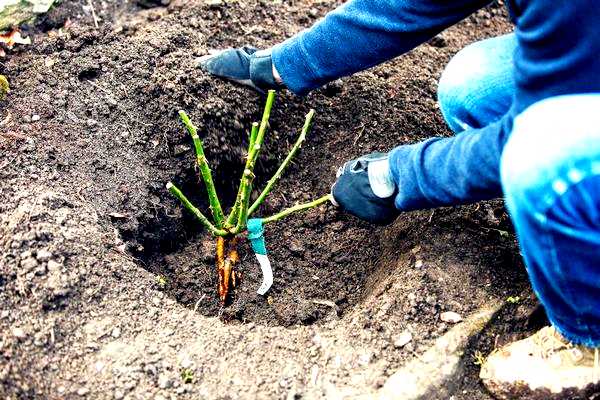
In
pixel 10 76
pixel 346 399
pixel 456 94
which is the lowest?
pixel 346 399

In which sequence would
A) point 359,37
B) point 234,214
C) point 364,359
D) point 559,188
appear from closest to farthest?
point 559,188 → point 364,359 → point 359,37 → point 234,214

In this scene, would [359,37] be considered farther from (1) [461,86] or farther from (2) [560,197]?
(2) [560,197]

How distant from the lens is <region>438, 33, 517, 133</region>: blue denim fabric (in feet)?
6.59

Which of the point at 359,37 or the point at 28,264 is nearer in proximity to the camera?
the point at 28,264

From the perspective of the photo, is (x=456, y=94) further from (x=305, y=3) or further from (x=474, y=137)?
(x=305, y=3)

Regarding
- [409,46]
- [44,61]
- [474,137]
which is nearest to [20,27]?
[44,61]

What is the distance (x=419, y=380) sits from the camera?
1774 millimetres

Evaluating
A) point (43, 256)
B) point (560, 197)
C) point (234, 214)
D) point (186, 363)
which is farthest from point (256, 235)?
point (560, 197)

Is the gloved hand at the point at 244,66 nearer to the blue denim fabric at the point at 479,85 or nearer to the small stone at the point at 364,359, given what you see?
the blue denim fabric at the point at 479,85

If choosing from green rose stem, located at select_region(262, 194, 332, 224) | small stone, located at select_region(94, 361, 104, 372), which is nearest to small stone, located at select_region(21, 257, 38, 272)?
small stone, located at select_region(94, 361, 104, 372)

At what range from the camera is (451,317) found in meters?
1.90

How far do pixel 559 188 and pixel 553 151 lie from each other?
77 millimetres

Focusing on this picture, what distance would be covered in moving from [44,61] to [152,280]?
3.25 ft

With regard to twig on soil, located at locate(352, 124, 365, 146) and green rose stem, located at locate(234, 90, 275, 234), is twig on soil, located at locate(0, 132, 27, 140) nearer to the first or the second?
green rose stem, located at locate(234, 90, 275, 234)
